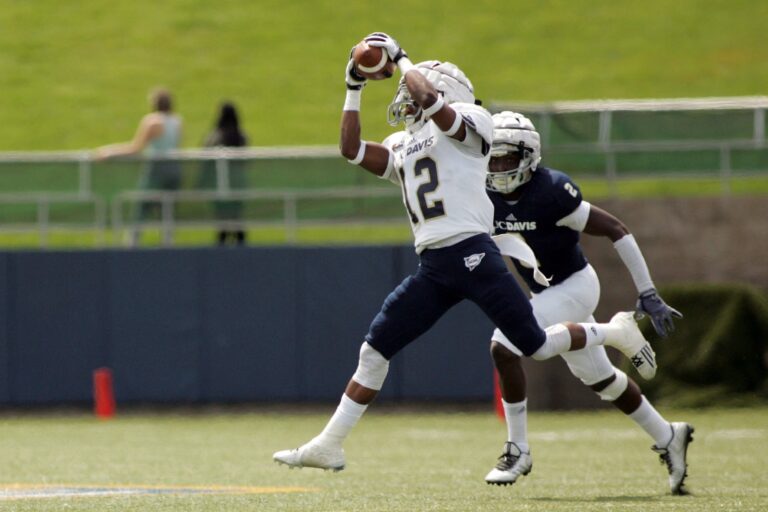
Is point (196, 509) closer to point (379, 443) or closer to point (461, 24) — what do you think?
point (379, 443)

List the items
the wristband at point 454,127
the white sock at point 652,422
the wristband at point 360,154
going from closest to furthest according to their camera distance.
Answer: the wristband at point 454,127, the wristband at point 360,154, the white sock at point 652,422

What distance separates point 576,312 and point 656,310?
19.3 inches

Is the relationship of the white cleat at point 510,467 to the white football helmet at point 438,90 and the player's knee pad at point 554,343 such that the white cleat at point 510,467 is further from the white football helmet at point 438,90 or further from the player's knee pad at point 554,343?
the white football helmet at point 438,90

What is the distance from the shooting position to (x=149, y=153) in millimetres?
14852

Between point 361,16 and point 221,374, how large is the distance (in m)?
18.8

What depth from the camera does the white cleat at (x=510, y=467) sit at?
7.56 m

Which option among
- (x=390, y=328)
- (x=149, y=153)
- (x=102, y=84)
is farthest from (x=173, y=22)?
(x=390, y=328)

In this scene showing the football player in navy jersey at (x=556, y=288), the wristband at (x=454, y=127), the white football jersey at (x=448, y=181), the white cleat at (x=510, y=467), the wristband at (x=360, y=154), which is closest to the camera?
the wristband at (x=454, y=127)

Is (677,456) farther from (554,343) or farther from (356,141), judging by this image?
(356,141)

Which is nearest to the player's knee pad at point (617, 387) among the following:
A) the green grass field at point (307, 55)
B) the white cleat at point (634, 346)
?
the white cleat at point (634, 346)

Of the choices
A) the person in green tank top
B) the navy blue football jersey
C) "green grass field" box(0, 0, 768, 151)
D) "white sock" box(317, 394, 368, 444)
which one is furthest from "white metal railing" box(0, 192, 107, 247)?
"green grass field" box(0, 0, 768, 151)

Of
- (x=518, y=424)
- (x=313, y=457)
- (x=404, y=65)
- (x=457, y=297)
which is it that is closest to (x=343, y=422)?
(x=313, y=457)

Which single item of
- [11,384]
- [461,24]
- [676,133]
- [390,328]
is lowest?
[11,384]

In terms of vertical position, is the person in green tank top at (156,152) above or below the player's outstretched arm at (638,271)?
above
